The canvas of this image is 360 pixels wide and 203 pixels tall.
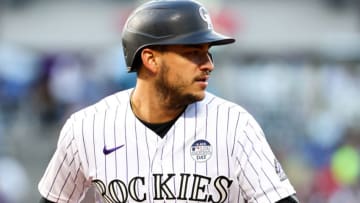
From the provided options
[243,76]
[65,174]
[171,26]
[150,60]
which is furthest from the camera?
[243,76]

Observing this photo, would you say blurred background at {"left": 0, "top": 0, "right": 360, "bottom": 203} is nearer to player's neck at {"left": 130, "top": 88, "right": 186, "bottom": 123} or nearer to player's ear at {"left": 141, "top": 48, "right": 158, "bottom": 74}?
player's neck at {"left": 130, "top": 88, "right": 186, "bottom": 123}

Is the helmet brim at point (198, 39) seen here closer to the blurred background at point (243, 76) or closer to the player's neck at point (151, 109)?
A: the player's neck at point (151, 109)

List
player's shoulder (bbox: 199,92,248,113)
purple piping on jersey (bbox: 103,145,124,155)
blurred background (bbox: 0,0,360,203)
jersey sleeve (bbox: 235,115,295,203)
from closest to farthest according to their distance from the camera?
1. jersey sleeve (bbox: 235,115,295,203)
2. player's shoulder (bbox: 199,92,248,113)
3. purple piping on jersey (bbox: 103,145,124,155)
4. blurred background (bbox: 0,0,360,203)

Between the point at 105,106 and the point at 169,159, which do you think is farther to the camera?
the point at 105,106

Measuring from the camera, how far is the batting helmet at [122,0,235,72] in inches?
215

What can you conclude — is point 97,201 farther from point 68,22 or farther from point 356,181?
point 68,22

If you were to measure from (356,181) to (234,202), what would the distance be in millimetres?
10194

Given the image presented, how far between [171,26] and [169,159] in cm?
61

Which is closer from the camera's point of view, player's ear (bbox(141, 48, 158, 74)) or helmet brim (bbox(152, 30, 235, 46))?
helmet brim (bbox(152, 30, 235, 46))

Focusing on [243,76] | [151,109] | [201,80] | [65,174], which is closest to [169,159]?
[151,109]

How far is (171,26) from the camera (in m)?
5.52

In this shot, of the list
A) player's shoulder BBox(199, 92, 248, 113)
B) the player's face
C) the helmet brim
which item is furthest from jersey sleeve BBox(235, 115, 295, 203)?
the helmet brim

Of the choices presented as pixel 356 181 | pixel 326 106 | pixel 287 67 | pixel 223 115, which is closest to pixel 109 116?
pixel 223 115

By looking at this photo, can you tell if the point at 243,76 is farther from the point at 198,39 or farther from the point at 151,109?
the point at 198,39
